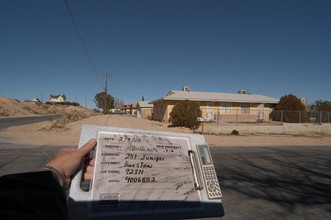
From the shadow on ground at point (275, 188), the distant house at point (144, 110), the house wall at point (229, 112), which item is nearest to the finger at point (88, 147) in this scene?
the shadow on ground at point (275, 188)

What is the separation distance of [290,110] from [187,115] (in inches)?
652

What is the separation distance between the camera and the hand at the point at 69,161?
64.0 inches

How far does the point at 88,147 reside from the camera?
168cm

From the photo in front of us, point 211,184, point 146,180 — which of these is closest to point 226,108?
point 211,184

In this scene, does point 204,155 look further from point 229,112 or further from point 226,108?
point 229,112

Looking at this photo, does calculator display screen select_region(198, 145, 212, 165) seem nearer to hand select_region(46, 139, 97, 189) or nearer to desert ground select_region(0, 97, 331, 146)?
hand select_region(46, 139, 97, 189)

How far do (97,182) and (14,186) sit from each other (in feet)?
1.78

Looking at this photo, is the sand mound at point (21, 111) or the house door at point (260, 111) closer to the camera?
the house door at point (260, 111)

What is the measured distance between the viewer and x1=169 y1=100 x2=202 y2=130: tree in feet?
63.7

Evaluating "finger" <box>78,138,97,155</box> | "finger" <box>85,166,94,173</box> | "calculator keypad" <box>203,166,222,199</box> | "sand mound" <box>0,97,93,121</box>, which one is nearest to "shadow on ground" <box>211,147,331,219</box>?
"calculator keypad" <box>203,166,222,199</box>

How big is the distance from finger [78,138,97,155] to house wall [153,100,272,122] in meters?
26.5

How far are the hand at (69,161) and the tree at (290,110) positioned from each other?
26.7 meters

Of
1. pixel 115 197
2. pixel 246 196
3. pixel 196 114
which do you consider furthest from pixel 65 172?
pixel 196 114

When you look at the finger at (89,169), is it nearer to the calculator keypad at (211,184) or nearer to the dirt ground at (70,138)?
the calculator keypad at (211,184)
